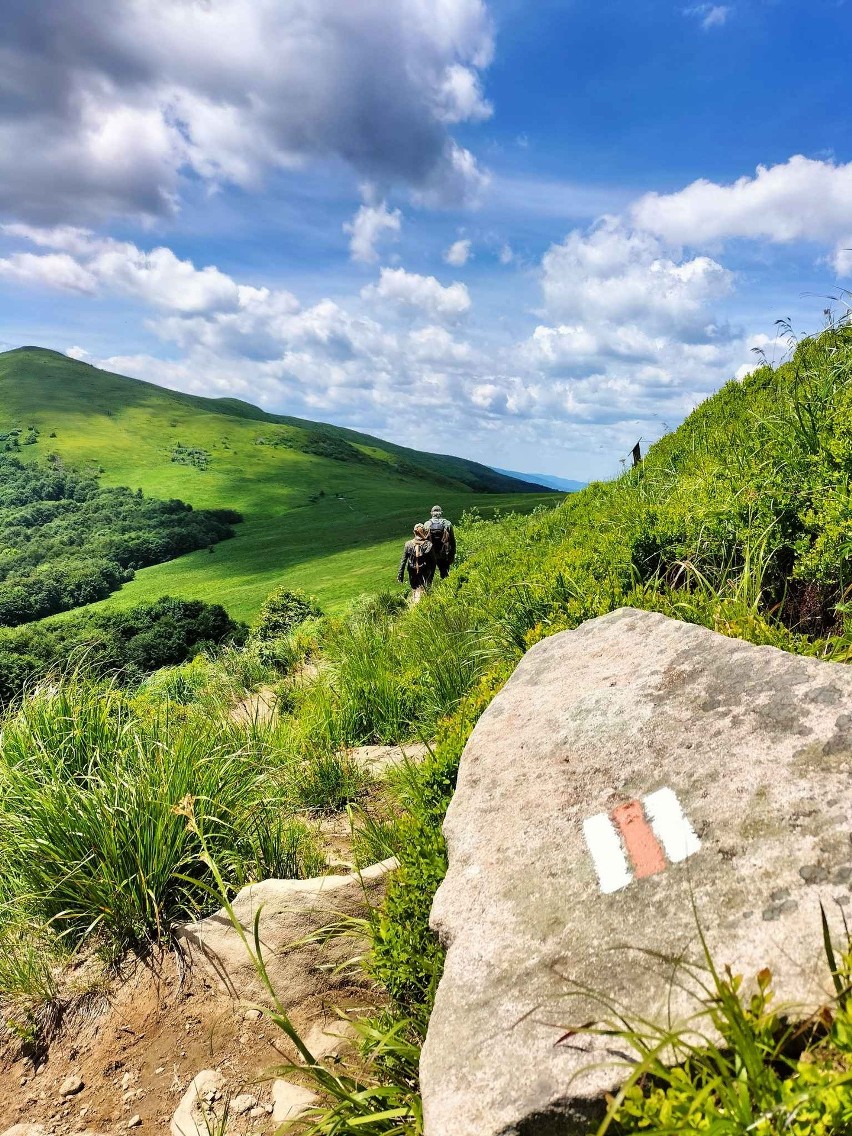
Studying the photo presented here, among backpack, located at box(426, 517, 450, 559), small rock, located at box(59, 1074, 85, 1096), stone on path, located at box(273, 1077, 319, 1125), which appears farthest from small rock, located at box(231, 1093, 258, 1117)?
backpack, located at box(426, 517, 450, 559)

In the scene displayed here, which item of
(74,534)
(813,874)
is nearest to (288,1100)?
(813,874)

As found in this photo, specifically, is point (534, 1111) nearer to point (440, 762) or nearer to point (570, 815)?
point (570, 815)

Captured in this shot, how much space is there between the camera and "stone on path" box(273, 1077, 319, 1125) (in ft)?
11.1

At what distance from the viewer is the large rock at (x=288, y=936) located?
13.7ft

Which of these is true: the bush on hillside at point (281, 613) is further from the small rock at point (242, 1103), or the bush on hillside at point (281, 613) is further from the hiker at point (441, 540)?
the small rock at point (242, 1103)

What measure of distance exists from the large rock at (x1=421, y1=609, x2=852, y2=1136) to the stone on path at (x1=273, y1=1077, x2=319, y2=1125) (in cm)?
141

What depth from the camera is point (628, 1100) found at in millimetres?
1974

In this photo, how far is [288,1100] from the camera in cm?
349

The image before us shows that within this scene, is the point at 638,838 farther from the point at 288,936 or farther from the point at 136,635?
the point at 136,635

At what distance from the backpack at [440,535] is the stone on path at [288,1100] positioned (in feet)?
47.7

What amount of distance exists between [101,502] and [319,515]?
41.4 metres

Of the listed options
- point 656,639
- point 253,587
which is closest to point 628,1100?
point 656,639

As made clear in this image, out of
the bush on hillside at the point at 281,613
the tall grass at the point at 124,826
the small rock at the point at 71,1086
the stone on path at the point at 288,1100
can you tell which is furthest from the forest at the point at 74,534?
the stone on path at the point at 288,1100

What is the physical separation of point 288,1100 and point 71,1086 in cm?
144
